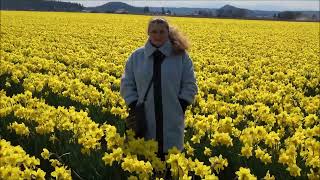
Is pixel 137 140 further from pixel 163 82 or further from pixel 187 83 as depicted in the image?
pixel 187 83

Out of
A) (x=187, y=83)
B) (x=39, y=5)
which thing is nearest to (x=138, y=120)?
(x=187, y=83)

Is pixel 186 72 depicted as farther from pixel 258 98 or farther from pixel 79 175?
pixel 258 98

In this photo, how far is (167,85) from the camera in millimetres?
4770

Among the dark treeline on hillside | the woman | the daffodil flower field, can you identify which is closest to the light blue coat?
the woman

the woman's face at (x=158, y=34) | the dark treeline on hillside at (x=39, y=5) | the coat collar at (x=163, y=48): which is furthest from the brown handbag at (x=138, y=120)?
the dark treeline on hillside at (x=39, y=5)

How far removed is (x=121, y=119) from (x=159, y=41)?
2.92 m

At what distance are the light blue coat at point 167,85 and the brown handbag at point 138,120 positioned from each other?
0.15 feet

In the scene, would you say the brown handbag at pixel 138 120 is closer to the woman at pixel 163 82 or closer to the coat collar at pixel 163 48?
the woman at pixel 163 82

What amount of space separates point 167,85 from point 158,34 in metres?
0.51

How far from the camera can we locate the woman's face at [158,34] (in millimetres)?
4641

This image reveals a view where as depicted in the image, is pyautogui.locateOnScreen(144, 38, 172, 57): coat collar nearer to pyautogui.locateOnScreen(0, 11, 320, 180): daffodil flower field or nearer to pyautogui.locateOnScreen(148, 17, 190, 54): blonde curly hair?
pyautogui.locateOnScreen(148, 17, 190, 54): blonde curly hair

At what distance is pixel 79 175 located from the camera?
4836 millimetres

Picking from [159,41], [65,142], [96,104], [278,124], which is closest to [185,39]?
[159,41]

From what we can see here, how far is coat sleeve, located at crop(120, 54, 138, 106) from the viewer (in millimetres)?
4910
